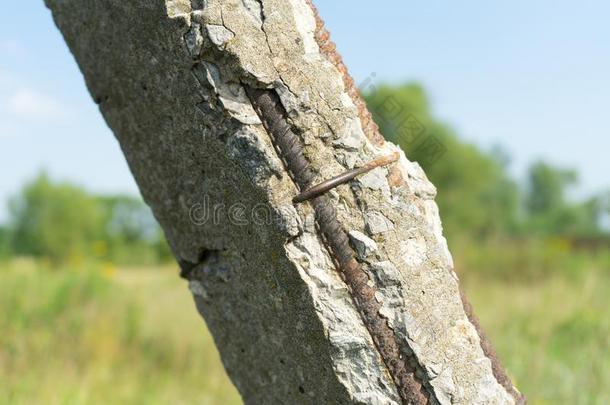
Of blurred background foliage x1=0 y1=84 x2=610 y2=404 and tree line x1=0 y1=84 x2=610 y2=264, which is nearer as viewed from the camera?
blurred background foliage x1=0 y1=84 x2=610 y2=404

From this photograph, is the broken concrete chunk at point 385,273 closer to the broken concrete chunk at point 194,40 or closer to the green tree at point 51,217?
the broken concrete chunk at point 194,40

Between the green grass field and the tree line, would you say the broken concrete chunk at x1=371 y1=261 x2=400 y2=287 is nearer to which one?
the green grass field

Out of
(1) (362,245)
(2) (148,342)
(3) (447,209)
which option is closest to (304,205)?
Answer: (1) (362,245)

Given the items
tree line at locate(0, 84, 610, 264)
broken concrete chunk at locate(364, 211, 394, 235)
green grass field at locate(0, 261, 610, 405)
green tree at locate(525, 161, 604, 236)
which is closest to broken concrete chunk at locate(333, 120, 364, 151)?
broken concrete chunk at locate(364, 211, 394, 235)

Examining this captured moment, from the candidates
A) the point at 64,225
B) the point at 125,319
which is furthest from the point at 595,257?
the point at 64,225

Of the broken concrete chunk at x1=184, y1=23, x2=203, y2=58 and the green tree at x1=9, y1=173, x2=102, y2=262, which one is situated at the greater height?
the green tree at x1=9, y1=173, x2=102, y2=262

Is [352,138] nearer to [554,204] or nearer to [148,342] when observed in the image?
[148,342]

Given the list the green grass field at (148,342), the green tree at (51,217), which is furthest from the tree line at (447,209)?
the green grass field at (148,342)
